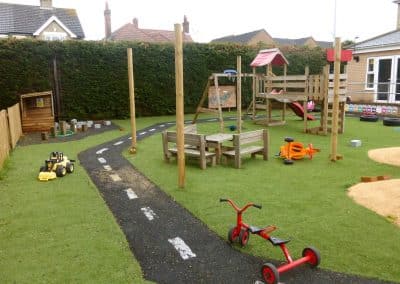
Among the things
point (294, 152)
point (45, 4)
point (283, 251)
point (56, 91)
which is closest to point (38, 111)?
point (56, 91)

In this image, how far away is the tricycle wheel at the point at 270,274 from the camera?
12.1 feet

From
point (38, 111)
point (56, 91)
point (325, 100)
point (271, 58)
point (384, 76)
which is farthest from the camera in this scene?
point (384, 76)

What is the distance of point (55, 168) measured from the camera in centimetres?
826

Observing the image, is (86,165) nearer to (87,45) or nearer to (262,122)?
(262,122)

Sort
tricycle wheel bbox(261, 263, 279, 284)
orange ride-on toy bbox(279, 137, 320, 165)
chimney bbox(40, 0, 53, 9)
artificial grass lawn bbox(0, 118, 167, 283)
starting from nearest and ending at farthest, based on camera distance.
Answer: tricycle wheel bbox(261, 263, 279, 284) < artificial grass lawn bbox(0, 118, 167, 283) < orange ride-on toy bbox(279, 137, 320, 165) < chimney bbox(40, 0, 53, 9)

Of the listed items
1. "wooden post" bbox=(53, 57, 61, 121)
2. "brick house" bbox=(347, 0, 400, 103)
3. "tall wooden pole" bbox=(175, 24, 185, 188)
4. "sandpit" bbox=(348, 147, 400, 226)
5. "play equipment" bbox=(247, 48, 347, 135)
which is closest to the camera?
"sandpit" bbox=(348, 147, 400, 226)

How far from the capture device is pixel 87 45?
60.7 ft

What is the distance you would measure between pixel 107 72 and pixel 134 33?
1326 inches

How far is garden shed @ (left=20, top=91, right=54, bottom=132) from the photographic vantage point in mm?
A: 15477

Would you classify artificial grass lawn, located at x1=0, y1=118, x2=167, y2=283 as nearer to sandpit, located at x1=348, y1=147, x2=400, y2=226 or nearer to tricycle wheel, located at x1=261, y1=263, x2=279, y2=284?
tricycle wheel, located at x1=261, y1=263, x2=279, y2=284

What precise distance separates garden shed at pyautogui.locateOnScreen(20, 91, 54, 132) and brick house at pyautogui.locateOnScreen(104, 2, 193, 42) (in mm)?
31721

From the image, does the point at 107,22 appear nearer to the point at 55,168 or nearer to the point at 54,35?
the point at 54,35

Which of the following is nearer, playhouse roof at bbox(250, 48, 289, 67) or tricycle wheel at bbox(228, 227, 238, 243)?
tricycle wheel at bbox(228, 227, 238, 243)

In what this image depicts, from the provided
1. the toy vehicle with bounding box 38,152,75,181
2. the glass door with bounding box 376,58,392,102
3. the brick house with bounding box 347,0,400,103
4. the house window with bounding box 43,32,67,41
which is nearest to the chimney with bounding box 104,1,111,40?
the house window with bounding box 43,32,67,41
